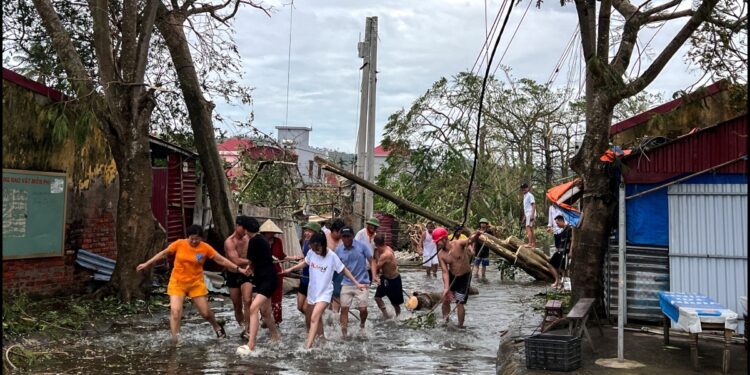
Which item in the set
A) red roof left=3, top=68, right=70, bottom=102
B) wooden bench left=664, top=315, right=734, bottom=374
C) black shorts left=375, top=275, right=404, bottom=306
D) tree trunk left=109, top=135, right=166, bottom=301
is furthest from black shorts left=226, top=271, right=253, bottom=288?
wooden bench left=664, top=315, right=734, bottom=374

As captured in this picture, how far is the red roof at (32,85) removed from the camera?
11422 mm

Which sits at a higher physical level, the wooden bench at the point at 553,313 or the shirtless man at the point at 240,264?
the shirtless man at the point at 240,264

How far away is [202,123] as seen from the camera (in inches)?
613

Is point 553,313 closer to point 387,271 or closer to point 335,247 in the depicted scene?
point 387,271

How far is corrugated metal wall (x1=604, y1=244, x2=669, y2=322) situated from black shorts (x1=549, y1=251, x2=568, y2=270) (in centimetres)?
682

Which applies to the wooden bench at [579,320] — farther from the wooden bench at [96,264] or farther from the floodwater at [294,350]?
the wooden bench at [96,264]

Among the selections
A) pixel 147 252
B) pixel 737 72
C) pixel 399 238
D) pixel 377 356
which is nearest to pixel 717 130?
pixel 737 72

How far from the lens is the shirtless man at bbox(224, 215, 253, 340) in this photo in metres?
9.98

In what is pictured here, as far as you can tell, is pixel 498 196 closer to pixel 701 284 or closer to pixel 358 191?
pixel 358 191

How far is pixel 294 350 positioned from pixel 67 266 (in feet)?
18.9

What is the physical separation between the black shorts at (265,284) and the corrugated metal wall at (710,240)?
535 cm

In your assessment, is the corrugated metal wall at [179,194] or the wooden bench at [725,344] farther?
the corrugated metal wall at [179,194]

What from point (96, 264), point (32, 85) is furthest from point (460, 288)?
point (32, 85)

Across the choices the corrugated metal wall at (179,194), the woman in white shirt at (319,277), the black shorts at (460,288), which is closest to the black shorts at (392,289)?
the black shorts at (460,288)
